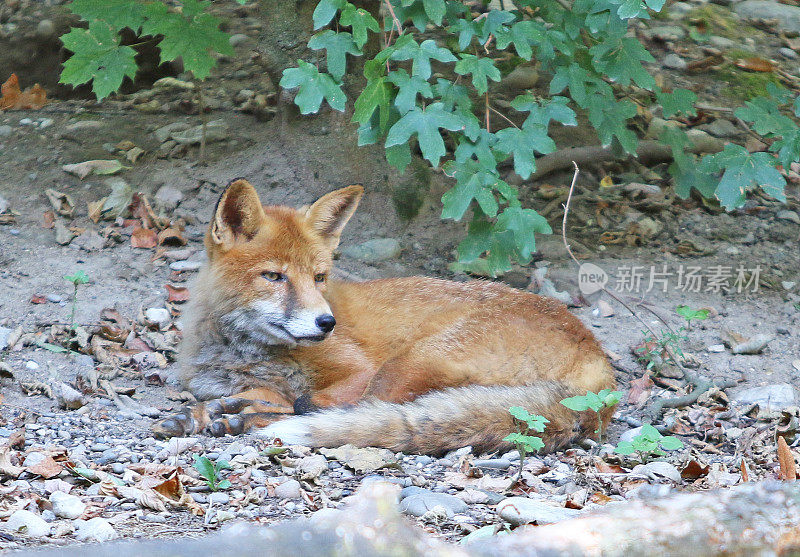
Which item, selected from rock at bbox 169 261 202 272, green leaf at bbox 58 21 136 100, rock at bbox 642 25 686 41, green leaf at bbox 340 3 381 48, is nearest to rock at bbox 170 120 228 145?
rock at bbox 169 261 202 272

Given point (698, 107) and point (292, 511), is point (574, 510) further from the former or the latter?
point (698, 107)

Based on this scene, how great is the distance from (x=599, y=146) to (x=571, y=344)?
3.18m

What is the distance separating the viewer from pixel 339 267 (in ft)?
19.6

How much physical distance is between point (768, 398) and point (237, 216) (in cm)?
330

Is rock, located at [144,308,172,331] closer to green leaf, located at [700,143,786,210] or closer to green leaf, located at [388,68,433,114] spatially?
green leaf, located at [388,68,433,114]

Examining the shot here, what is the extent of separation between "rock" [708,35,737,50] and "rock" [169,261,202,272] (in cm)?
617

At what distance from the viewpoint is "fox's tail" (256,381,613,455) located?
365cm

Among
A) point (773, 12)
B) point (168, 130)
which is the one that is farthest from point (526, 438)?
point (773, 12)

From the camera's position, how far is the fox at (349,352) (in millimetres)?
3711

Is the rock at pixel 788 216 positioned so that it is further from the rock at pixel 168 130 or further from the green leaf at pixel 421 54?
the rock at pixel 168 130

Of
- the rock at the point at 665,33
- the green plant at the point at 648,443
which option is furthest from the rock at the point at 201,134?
the rock at the point at 665,33

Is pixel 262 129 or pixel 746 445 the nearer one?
pixel 746 445

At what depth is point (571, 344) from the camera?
4273 millimetres

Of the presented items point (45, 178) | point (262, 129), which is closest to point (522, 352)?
point (262, 129)
